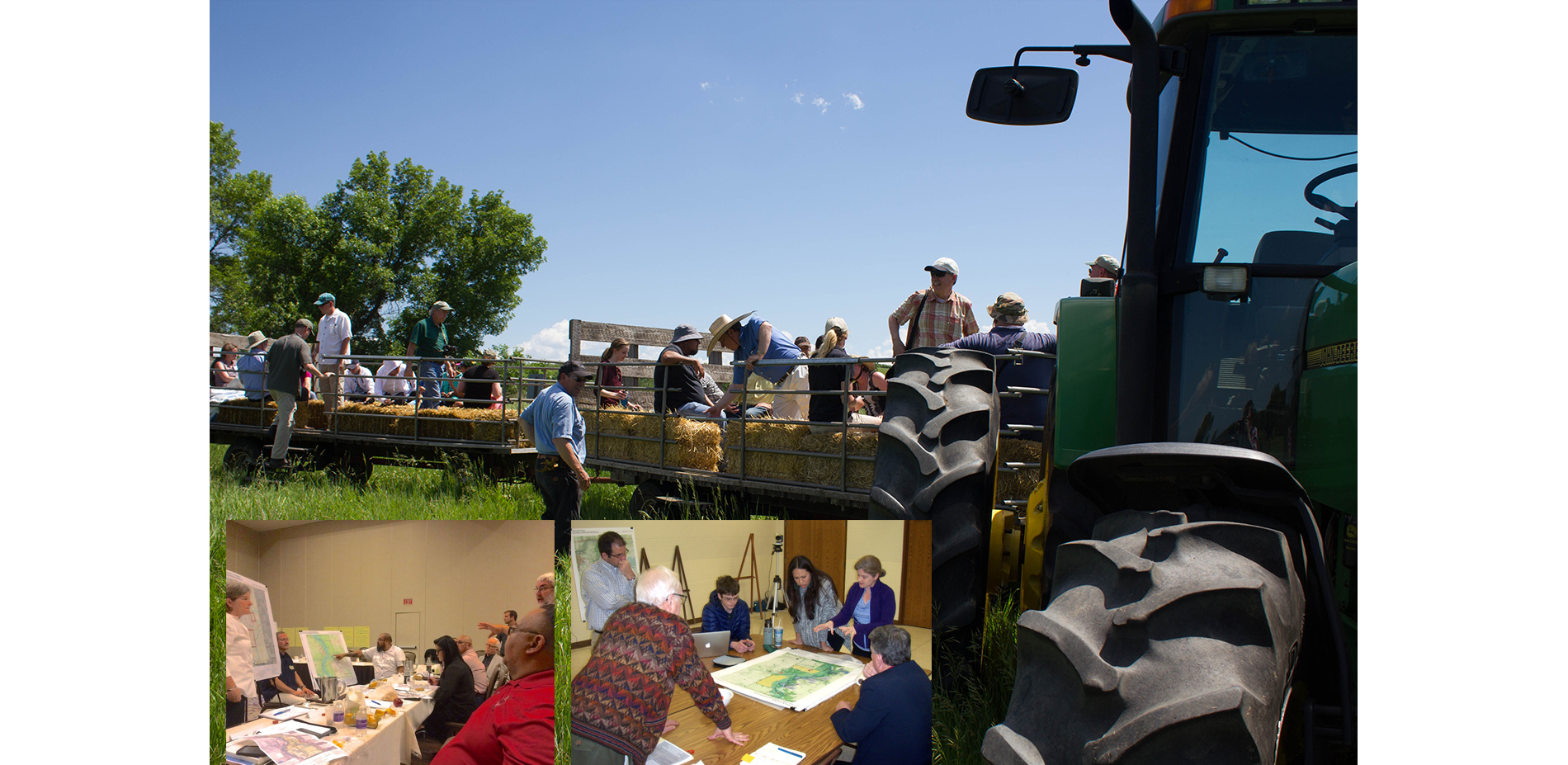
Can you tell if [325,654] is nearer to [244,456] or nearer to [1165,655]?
[1165,655]

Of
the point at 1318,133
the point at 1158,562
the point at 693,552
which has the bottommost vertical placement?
the point at 693,552

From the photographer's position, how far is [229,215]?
3928 cm

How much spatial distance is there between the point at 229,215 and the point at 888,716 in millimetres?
45966

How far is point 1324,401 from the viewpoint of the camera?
6.40ft

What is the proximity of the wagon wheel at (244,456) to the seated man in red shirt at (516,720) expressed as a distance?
10.8 metres

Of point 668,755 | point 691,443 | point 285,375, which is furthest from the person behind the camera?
point 285,375

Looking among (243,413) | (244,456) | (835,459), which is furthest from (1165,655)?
(243,413)

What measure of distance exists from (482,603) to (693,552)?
1.74 feet

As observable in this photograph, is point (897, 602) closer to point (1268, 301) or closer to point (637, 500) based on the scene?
point (1268, 301)

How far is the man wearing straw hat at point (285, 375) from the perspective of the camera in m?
10.5

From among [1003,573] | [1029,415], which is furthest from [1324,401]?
[1029,415]

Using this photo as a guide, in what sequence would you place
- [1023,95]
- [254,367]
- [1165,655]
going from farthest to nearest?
[254,367] → [1023,95] → [1165,655]

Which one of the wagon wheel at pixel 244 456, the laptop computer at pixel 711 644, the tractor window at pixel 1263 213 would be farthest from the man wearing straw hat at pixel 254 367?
the tractor window at pixel 1263 213

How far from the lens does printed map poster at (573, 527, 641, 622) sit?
203 cm
